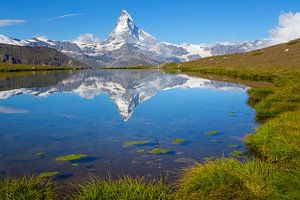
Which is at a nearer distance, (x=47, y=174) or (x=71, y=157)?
(x=47, y=174)

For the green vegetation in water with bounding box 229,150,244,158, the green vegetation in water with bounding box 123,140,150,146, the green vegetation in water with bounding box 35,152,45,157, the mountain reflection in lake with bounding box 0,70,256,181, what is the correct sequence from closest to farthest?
the mountain reflection in lake with bounding box 0,70,256,181, the green vegetation in water with bounding box 229,150,244,158, the green vegetation in water with bounding box 35,152,45,157, the green vegetation in water with bounding box 123,140,150,146

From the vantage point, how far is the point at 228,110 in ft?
133

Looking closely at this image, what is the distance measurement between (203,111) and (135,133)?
14633 millimetres

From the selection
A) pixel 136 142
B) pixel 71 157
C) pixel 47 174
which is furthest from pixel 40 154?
pixel 136 142

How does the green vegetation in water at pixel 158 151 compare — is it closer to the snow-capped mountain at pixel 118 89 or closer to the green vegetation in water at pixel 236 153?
the green vegetation in water at pixel 236 153

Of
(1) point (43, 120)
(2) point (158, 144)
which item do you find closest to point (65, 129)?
(1) point (43, 120)

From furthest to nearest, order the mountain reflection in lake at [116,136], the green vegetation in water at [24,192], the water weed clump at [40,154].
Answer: the water weed clump at [40,154], the mountain reflection in lake at [116,136], the green vegetation in water at [24,192]

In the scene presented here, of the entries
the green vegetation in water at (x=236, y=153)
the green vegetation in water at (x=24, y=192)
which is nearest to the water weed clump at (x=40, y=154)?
the green vegetation in water at (x=24, y=192)

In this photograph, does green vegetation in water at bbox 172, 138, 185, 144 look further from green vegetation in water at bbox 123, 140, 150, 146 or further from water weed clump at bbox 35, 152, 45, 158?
water weed clump at bbox 35, 152, 45, 158

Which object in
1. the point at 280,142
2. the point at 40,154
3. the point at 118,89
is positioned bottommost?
the point at 118,89

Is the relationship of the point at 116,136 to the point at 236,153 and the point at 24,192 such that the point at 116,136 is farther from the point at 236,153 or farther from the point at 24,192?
the point at 24,192

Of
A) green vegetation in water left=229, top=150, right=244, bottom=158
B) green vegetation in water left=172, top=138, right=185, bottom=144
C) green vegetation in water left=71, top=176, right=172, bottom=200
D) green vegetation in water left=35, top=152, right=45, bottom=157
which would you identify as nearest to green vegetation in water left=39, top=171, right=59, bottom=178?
green vegetation in water left=35, top=152, right=45, bottom=157

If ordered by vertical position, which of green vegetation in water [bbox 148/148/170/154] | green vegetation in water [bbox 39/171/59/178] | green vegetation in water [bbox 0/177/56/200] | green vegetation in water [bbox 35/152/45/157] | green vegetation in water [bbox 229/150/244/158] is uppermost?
green vegetation in water [bbox 0/177/56/200]

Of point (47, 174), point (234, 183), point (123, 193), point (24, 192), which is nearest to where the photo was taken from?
point (123, 193)
